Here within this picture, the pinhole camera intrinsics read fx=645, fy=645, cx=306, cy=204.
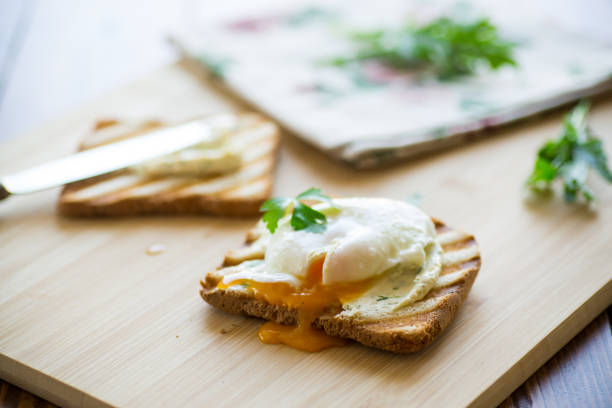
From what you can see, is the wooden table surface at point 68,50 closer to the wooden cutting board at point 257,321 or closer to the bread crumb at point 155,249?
the wooden cutting board at point 257,321

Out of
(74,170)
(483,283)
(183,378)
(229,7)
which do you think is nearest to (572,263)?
(483,283)

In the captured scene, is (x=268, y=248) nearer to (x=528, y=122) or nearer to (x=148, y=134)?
(x=148, y=134)

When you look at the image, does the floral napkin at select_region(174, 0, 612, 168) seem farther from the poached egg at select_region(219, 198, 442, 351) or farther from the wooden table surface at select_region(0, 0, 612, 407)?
the poached egg at select_region(219, 198, 442, 351)

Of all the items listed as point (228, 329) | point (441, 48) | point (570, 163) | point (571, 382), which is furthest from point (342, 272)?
point (441, 48)

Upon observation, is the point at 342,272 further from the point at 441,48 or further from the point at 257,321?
the point at 441,48

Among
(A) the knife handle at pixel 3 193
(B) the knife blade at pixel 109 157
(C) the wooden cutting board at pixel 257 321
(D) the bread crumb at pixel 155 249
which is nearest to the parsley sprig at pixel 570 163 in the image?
(C) the wooden cutting board at pixel 257 321
